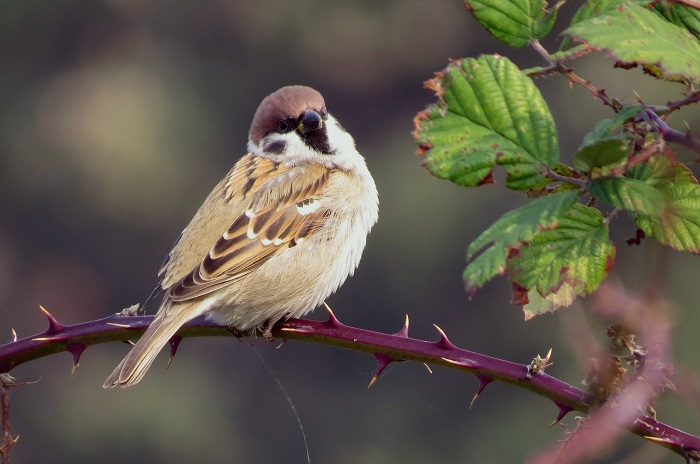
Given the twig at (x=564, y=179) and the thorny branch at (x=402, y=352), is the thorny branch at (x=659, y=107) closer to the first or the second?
the twig at (x=564, y=179)

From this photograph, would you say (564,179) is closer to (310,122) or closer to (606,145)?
(606,145)

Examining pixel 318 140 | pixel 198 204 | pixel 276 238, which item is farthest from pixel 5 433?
pixel 198 204

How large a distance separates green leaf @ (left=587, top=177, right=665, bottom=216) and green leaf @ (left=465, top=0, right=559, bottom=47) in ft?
0.70

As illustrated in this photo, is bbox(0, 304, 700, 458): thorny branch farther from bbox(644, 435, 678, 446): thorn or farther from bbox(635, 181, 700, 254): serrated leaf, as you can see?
bbox(635, 181, 700, 254): serrated leaf

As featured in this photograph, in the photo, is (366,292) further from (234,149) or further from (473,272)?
(473,272)

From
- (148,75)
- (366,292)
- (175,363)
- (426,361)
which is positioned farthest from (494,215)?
(426,361)

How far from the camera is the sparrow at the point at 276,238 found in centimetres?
295

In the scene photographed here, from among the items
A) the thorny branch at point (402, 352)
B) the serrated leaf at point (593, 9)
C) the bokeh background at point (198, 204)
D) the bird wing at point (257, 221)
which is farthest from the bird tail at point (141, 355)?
the bokeh background at point (198, 204)

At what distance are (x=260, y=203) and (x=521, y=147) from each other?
1939 millimetres

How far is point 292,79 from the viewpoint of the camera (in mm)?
15766

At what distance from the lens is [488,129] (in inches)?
53.0

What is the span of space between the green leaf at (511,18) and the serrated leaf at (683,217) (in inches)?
9.9

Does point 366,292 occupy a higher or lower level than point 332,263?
lower

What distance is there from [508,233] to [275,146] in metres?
2.32
